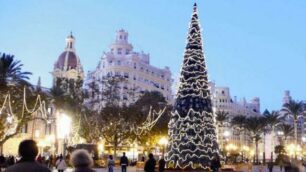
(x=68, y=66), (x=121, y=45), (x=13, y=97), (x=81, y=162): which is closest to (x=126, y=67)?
(x=121, y=45)

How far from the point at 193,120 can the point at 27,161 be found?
3417cm

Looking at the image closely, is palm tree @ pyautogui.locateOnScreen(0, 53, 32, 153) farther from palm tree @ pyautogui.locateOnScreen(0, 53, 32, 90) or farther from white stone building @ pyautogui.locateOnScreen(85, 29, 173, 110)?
white stone building @ pyautogui.locateOnScreen(85, 29, 173, 110)

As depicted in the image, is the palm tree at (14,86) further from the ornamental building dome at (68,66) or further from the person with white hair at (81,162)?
the ornamental building dome at (68,66)

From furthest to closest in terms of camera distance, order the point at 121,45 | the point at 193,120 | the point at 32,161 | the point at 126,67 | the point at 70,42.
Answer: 1. the point at 70,42
2. the point at 121,45
3. the point at 126,67
4. the point at 193,120
5. the point at 32,161

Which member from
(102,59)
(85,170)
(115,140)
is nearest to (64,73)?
(102,59)

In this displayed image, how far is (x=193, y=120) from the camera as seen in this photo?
39125mm

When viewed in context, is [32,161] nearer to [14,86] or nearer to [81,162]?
[81,162]

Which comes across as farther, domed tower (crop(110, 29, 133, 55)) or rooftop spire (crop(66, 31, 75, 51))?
rooftop spire (crop(66, 31, 75, 51))

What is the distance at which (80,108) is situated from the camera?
72188 millimetres

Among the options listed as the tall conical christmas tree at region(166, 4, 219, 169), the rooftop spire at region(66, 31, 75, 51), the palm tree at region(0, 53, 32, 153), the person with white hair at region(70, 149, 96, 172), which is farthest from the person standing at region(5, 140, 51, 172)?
the rooftop spire at region(66, 31, 75, 51)

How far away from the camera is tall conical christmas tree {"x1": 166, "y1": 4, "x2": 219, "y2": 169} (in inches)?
1524

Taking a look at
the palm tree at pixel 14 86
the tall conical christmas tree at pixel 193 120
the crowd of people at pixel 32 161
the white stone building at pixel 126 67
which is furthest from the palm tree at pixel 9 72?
the white stone building at pixel 126 67

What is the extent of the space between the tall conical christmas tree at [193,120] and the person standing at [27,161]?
33.7 metres

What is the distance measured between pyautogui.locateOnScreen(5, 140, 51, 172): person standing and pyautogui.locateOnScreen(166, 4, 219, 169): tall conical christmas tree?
1327 inches
